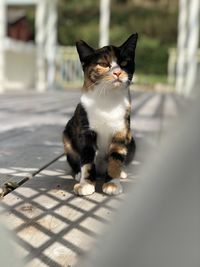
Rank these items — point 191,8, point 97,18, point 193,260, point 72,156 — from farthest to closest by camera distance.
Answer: point 97,18 → point 191,8 → point 72,156 → point 193,260

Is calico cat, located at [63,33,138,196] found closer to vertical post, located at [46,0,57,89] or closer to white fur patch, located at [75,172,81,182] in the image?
white fur patch, located at [75,172,81,182]

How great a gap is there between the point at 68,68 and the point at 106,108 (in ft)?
32.4

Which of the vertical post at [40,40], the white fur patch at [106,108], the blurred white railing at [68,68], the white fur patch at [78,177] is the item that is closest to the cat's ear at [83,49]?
the white fur patch at [106,108]

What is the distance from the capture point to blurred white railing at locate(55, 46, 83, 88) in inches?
432

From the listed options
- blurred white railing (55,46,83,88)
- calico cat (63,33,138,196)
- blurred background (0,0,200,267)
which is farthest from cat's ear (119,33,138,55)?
blurred white railing (55,46,83,88)

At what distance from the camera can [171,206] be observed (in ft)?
0.63

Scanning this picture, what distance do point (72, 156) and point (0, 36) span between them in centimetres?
556

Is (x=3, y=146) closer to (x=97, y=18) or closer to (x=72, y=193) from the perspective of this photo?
(x=72, y=193)

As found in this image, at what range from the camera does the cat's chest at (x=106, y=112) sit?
54.9 inches

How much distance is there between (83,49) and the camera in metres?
1.40

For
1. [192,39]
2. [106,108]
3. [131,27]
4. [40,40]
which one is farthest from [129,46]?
[131,27]

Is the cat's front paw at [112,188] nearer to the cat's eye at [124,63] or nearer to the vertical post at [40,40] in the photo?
the cat's eye at [124,63]

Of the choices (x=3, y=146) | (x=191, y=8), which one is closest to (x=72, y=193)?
(x=3, y=146)

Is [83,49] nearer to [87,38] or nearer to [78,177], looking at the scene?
[78,177]
